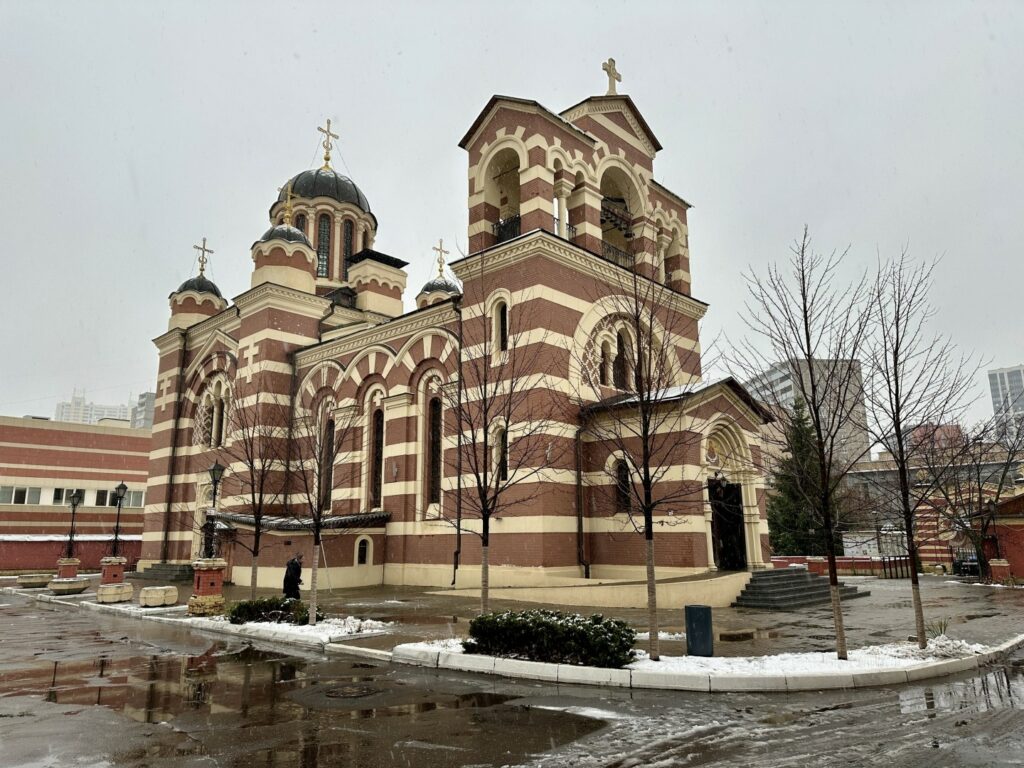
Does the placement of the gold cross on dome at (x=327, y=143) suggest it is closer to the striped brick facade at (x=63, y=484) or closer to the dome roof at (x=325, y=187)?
the dome roof at (x=325, y=187)

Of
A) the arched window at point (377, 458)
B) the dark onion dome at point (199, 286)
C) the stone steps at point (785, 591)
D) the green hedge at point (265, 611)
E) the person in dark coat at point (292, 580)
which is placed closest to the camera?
the green hedge at point (265, 611)

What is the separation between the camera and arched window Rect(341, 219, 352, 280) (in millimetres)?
36688

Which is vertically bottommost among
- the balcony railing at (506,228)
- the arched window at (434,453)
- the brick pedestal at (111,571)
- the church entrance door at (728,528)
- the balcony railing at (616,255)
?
the brick pedestal at (111,571)

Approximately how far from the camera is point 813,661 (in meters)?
9.37

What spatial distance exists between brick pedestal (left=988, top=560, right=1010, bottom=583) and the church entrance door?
1091cm

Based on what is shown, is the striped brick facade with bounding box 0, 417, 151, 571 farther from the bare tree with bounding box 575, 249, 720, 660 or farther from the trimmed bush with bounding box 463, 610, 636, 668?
the trimmed bush with bounding box 463, 610, 636, 668

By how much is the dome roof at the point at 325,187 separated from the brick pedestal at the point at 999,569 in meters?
33.5

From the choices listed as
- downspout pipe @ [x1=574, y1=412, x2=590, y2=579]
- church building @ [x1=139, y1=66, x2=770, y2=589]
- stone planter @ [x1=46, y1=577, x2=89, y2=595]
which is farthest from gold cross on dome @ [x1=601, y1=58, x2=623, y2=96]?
stone planter @ [x1=46, y1=577, x2=89, y2=595]

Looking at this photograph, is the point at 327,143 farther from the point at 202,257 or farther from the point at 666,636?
the point at 666,636

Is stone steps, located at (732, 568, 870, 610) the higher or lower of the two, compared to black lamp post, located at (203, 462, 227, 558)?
lower

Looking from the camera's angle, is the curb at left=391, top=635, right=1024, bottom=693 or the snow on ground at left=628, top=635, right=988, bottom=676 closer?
the curb at left=391, top=635, right=1024, bottom=693

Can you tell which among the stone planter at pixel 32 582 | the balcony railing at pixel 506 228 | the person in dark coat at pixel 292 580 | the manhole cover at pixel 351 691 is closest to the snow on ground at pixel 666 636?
the manhole cover at pixel 351 691

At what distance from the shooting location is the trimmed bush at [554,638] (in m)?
9.43

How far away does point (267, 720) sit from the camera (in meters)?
7.42
